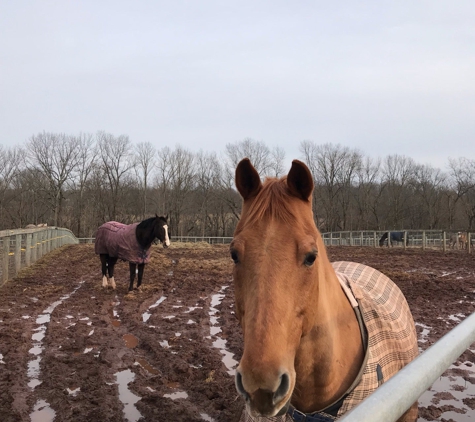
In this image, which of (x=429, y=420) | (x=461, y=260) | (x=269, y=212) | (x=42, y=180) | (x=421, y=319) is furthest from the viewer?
(x=42, y=180)

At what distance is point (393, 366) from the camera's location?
7.48 ft

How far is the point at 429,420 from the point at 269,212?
9.85 feet

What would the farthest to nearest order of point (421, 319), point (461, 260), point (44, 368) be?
point (461, 260) < point (421, 319) < point (44, 368)

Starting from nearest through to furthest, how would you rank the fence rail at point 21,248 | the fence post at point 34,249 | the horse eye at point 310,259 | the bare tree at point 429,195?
the horse eye at point 310,259 → the fence rail at point 21,248 → the fence post at point 34,249 → the bare tree at point 429,195

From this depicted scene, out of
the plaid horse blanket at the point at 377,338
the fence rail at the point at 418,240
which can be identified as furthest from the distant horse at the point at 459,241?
the plaid horse blanket at the point at 377,338

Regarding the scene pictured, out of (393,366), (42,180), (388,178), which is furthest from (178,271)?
(388,178)

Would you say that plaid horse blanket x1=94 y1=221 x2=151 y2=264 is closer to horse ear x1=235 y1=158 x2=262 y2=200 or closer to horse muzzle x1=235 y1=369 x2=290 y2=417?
horse ear x1=235 y1=158 x2=262 y2=200

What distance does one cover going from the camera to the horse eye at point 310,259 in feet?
5.57

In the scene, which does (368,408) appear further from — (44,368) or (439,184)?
(439,184)

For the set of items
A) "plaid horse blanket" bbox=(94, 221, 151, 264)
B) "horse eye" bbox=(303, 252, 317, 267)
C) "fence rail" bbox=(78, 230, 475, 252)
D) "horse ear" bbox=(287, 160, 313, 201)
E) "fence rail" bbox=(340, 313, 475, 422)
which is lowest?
"fence rail" bbox=(78, 230, 475, 252)

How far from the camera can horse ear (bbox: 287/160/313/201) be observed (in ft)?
6.12

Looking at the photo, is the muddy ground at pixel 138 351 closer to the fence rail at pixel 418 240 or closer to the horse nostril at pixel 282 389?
the horse nostril at pixel 282 389

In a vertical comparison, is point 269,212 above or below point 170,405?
A: above

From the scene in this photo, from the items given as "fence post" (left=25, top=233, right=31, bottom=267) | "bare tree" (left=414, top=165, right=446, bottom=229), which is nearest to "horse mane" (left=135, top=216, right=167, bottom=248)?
Answer: "fence post" (left=25, top=233, right=31, bottom=267)
